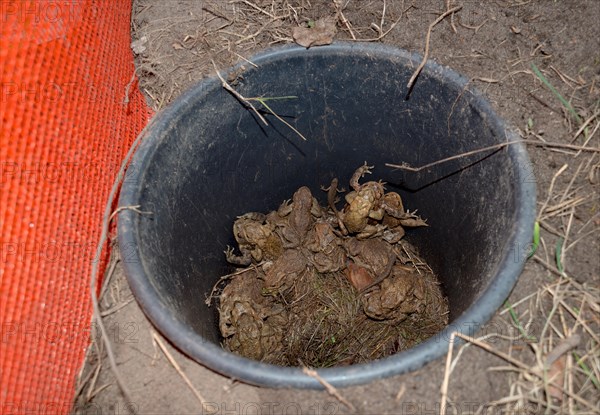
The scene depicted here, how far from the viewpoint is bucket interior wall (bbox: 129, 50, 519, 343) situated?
6.73 feet

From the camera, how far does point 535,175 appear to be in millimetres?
1992

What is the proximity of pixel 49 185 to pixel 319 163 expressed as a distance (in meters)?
1.43

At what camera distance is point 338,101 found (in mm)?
2482

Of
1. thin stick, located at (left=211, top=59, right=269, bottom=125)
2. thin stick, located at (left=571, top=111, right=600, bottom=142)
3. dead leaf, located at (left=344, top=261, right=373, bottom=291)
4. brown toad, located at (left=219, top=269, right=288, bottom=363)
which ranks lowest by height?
dead leaf, located at (left=344, top=261, right=373, bottom=291)

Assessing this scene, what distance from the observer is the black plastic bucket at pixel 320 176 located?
169 centimetres

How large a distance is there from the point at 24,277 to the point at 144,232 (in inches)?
17.4

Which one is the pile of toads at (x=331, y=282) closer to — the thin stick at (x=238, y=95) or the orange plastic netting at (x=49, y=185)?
the thin stick at (x=238, y=95)

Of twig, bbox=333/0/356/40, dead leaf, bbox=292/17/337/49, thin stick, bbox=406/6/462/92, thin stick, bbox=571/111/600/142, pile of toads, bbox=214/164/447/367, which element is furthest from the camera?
pile of toads, bbox=214/164/447/367

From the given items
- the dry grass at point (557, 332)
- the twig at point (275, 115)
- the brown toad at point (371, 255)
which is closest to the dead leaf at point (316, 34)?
the twig at point (275, 115)

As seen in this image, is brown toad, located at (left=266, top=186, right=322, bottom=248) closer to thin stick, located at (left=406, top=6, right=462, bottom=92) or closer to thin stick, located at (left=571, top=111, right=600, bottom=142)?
thin stick, located at (left=406, top=6, right=462, bottom=92)

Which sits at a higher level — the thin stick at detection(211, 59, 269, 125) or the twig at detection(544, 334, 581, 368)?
the thin stick at detection(211, 59, 269, 125)

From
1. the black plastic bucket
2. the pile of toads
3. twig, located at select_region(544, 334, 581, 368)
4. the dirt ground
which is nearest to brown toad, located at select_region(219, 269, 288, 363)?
the pile of toads

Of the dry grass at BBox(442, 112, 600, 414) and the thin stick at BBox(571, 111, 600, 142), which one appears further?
the thin stick at BBox(571, 111, 600, 142)

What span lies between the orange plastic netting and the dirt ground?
0.16 metres
